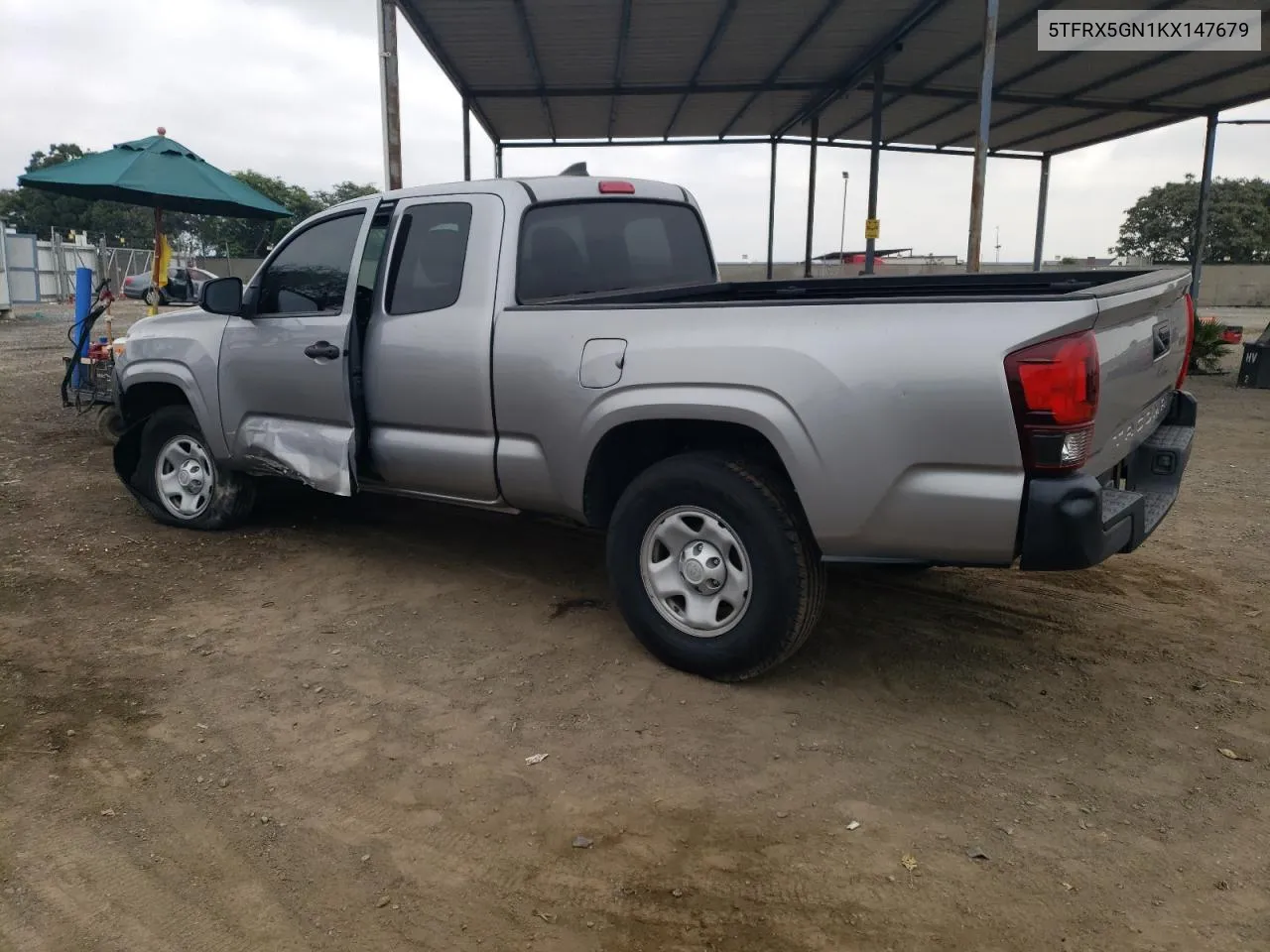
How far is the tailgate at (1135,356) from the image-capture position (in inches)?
112

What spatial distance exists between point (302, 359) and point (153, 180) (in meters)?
5.11

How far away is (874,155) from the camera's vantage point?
1519cm

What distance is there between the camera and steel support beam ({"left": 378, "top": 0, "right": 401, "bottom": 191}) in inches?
390

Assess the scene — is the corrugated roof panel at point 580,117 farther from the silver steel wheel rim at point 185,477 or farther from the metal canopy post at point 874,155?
the silver steel wheel rim at point 185,477

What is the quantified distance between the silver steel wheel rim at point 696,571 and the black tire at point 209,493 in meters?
3.01

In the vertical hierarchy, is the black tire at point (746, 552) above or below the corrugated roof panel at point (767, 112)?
below

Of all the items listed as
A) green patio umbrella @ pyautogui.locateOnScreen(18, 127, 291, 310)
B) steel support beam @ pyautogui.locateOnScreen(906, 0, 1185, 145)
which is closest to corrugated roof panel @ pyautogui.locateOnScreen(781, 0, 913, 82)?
steel support beam @ pyautogui.locateOnScreen(906, 0, 1185, 145)

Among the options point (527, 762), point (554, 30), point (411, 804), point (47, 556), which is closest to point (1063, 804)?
point (527, 762)

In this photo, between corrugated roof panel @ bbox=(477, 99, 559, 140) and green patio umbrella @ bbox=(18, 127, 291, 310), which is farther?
corrugated roof panel @ bbox=(477, 99, 559, 140)

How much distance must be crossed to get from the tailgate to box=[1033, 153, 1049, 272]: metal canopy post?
17.1 m

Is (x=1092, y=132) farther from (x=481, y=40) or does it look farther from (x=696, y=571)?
(x=696, y=571)

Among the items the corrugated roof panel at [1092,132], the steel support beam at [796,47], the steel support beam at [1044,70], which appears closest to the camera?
the steel support beam at [796,47]

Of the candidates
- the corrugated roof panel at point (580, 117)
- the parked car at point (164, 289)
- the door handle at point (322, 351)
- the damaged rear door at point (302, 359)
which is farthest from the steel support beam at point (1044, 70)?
the door handle at point (322, 351)

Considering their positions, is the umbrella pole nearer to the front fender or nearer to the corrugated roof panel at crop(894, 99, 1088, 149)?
the front fender
